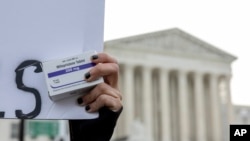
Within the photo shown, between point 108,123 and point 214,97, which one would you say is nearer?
point 108,123

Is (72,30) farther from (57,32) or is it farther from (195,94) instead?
(195,94)

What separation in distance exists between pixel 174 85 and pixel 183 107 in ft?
10.8

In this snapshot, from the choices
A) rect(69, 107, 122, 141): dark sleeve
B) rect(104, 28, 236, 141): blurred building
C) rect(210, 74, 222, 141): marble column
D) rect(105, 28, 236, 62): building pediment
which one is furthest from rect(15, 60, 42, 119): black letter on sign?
rect(210, 74, 222, 141): marble column

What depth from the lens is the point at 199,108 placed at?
57.4 metres

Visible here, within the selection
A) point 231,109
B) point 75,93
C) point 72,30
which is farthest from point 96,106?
point 231,109

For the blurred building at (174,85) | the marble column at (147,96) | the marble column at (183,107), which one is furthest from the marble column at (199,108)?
the marble column at (147,96)

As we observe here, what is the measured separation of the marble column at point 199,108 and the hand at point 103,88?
5518 cm

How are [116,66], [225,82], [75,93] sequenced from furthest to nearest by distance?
[225,82], [116,66], [75,93]

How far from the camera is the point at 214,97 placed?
191 feet

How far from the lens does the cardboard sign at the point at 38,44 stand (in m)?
1.77

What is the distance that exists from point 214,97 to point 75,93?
57.5 meters

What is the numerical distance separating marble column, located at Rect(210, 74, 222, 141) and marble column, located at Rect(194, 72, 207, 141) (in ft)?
3.54

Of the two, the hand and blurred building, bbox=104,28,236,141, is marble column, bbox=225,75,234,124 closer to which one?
blurred building, bbox=104,28,236,141

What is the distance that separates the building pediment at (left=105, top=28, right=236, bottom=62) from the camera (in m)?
54.0
